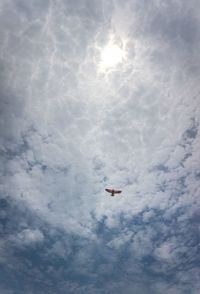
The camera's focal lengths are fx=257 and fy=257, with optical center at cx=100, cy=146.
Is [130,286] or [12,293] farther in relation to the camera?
[12,293]

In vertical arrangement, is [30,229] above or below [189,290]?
above

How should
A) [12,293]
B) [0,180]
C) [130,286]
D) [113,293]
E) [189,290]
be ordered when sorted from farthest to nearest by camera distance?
[12,293] < [113,293] < [130,286] < [189,290] < [0,180]

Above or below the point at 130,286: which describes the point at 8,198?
above

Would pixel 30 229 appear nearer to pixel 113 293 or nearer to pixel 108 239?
pixel 108 239

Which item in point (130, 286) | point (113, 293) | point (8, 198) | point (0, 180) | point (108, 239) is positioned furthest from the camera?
point (113, 293)

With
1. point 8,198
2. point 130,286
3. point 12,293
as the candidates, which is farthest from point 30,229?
point 12,293

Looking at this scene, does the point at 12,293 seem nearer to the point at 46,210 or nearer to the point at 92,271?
the point at 92,271

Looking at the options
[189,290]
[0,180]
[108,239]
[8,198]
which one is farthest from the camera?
[189,290]

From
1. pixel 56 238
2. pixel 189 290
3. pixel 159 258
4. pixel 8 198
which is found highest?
pixel 8 198

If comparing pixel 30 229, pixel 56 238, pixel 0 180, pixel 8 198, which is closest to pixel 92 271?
pixel 56 238
